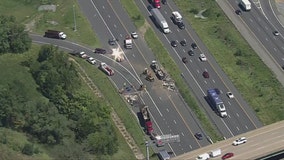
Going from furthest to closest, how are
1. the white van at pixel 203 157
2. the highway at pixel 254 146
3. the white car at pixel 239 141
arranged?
the white car at pixel 239 141, the highway at pixel 254 146, the white van at pixel 203 157

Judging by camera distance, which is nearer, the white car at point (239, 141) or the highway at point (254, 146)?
the highway at point (254, 146)

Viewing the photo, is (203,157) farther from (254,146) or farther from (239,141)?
(254,146)

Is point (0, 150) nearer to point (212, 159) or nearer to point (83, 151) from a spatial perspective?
point (83, 151)

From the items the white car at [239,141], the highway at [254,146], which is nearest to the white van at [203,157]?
the highway at [254,146]

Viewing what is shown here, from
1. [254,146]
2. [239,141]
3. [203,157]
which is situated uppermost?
[254,146]

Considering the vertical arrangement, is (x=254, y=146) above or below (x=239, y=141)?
above

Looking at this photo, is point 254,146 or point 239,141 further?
point 239,141

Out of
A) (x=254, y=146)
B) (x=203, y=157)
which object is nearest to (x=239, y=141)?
(x=254, y=146)

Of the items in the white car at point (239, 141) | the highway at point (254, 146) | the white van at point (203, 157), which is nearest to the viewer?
the white van at point (203, 157)

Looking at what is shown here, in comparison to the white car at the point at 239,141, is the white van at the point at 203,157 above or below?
below

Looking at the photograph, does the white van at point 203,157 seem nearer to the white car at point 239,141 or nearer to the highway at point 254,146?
the highway at point 254,146
